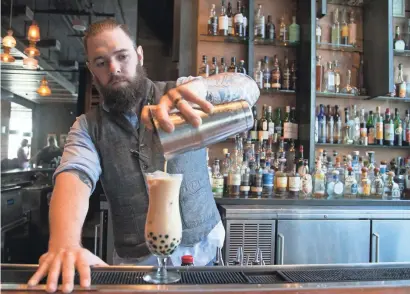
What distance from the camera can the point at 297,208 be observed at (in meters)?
2.59

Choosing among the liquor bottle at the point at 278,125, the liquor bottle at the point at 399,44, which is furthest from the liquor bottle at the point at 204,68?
the liquor bottle at the point at 399,44

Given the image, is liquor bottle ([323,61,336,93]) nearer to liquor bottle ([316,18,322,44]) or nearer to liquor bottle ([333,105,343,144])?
liquor bottle ([333,105,343,144])

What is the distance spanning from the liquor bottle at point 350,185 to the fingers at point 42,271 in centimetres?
266

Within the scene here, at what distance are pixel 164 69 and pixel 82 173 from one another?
9.44 feet

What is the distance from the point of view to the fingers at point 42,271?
2.53 ft

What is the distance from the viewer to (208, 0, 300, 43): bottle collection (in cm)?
316

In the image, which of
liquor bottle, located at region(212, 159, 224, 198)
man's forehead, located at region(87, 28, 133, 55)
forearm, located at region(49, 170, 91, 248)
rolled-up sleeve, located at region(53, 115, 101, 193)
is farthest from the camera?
liquor bottle, located at region(212, 159, 224, 198)

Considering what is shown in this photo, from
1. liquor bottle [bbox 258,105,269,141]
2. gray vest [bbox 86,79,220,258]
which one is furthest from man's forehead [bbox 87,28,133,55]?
liquor bottle [bbox 258,105,269,141]

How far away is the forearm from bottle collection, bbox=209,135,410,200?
172 centimetres

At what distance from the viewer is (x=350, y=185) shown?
121 inches

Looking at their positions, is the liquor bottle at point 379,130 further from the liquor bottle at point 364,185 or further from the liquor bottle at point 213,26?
the liquor bottle at point 213,26

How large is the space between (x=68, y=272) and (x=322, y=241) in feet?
7.02

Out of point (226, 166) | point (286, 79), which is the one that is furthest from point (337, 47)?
point (226, 166)

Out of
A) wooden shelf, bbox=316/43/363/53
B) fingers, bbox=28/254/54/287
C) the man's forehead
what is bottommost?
fingers, bbox=28/254/54/287
